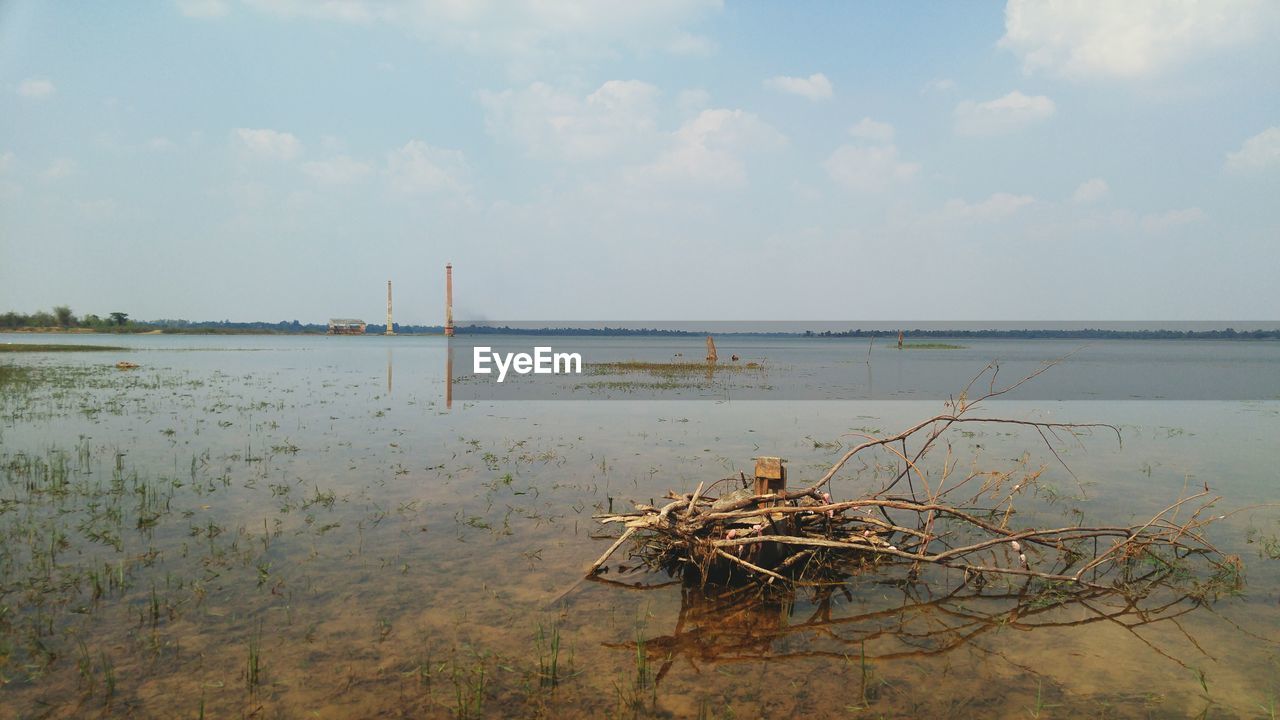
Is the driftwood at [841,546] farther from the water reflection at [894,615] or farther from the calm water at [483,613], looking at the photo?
the calm water at [483,613]

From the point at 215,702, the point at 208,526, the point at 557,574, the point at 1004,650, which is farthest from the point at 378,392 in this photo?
the point at 1004,650

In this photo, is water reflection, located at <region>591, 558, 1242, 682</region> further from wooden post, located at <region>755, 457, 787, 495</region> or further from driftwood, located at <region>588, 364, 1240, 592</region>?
wooden post, located at <region>755, 457, 787, 495</region>

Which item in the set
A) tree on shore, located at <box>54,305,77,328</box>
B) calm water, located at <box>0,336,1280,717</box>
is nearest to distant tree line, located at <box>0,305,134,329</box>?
tree on shore, located at <box>54,305,77,328</box>

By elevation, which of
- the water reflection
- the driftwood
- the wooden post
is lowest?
the water reflection

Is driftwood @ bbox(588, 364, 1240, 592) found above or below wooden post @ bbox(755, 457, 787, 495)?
below

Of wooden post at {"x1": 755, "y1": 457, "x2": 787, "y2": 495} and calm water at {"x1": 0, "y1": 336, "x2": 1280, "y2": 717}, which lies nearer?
calm water at {"x1": 0, "y1": 336, "x2": 1280, "y2": 717}

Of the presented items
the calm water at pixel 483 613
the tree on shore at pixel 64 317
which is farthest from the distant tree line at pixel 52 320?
the calm water at pixel 483 613

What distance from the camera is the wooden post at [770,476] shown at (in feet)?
26.5

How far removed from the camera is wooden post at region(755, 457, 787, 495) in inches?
318

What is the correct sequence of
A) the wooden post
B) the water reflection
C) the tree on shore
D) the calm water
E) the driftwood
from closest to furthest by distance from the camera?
the calm water, the water reflection, the driftwood, the wooden post, the tree on shore

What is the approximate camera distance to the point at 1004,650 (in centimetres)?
625

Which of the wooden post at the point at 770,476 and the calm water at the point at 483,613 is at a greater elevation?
the wooden post at the point at 770,476

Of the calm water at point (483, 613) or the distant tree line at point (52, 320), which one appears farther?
the distant tree line at point (52, 320)

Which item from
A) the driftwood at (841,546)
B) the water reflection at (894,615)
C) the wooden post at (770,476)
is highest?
the wooden post at (770,476)
